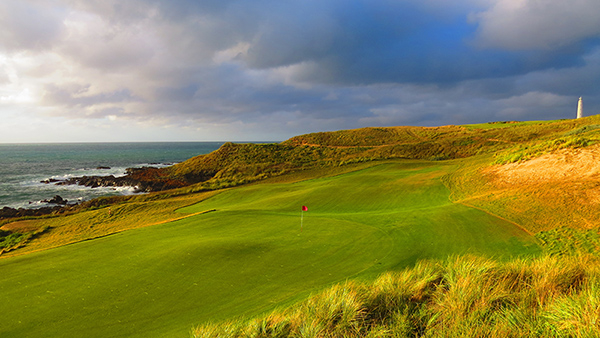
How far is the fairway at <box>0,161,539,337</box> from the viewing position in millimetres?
5559

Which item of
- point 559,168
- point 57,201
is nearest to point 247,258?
point 559,168

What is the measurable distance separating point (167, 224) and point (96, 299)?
23.0 feet

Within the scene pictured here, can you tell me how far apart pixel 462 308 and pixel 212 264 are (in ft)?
20.5

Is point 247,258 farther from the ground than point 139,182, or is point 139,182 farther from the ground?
point 247,258

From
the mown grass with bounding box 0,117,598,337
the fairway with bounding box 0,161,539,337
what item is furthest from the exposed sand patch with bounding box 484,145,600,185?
the fairway with bounding box 0,161,539,337

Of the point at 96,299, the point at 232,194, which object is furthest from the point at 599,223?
the point at 232,194

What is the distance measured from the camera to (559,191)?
40.3 feet

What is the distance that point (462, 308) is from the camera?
11.5 ft

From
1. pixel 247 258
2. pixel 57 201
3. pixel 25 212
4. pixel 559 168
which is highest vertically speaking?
pixel 559 168

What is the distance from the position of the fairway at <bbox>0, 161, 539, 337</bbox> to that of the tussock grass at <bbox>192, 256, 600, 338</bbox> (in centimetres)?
231

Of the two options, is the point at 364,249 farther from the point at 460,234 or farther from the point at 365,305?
the point at 365,305

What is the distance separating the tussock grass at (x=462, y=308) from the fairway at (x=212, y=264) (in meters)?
2.31

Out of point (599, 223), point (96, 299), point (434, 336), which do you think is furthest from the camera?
point (599, 223)

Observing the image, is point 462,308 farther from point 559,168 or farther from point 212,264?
point 559,168
